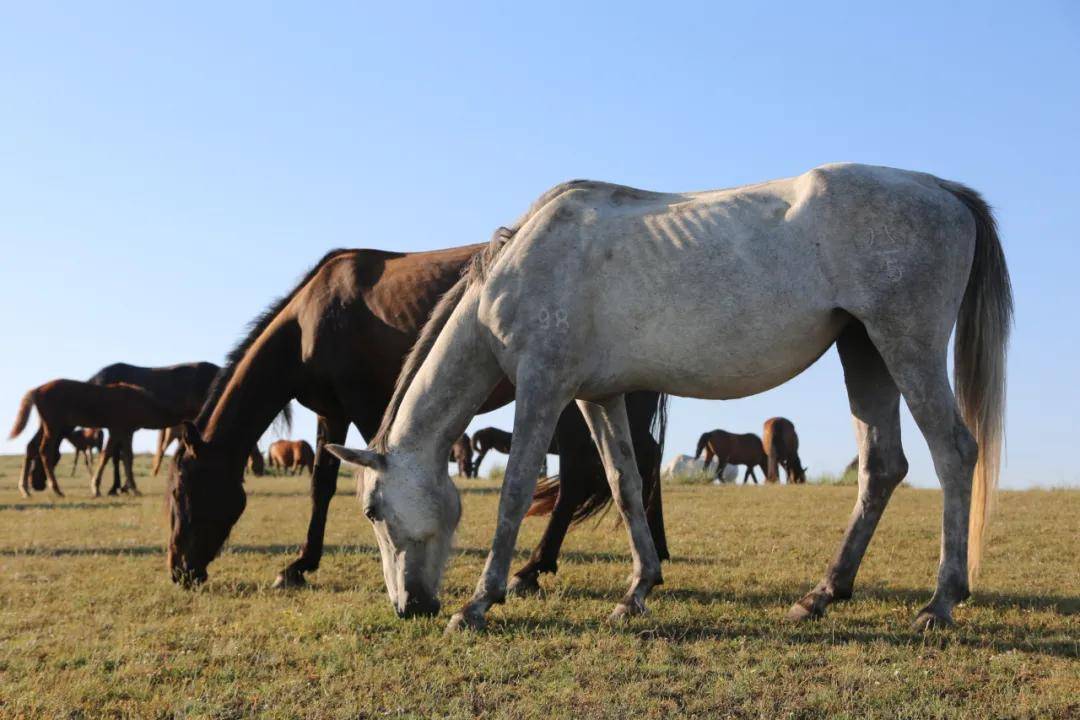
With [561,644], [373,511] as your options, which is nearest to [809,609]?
[561,644]

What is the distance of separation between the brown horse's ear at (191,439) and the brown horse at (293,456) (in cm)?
2028

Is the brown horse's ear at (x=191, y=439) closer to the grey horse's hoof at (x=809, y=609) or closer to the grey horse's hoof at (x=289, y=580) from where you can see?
the grey horse's hoof at (x=289, y=580)

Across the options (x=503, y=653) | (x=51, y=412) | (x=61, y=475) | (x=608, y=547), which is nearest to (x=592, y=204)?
(x=503, y=653)

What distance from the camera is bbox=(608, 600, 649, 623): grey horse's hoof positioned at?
529 cm

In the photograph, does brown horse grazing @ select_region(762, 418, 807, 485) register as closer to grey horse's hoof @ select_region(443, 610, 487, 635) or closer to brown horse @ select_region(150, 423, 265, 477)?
brown horse @ select_region(150, 423, 265, 477)

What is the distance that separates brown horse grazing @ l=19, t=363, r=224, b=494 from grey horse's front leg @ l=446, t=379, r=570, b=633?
15.9 meters

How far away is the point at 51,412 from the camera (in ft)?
64.0

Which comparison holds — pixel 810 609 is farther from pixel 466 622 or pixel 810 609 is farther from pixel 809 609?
pixel 466 622

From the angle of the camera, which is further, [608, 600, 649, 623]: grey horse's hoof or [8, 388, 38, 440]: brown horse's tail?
[8, 388, 38, 440]: brown horse's tail

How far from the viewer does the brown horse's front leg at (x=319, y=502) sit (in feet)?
24.3

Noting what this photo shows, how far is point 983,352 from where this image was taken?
5.59 m

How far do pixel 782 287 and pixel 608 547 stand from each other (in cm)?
480

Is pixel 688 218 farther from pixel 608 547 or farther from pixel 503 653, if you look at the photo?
pixel 608 547

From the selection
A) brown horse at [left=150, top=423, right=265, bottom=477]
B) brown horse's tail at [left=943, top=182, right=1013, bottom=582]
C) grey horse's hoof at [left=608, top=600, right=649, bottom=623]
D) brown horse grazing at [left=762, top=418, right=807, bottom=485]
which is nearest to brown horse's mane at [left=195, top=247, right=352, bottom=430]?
grey horse's hoof at [left=608, top=600, right=649, bottom=623]
